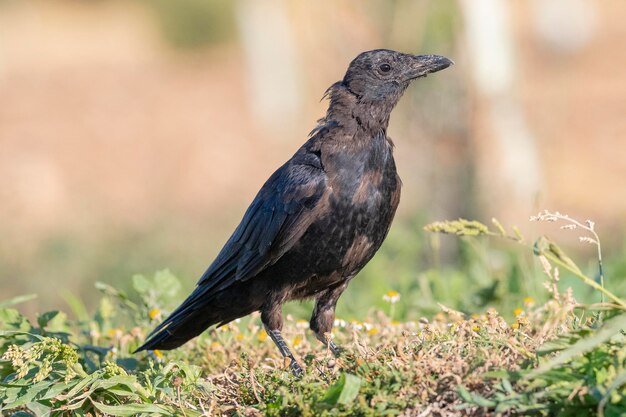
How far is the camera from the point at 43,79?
91.1 ft

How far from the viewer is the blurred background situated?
863 centimetres

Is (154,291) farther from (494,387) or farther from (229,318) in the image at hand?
(494,387)

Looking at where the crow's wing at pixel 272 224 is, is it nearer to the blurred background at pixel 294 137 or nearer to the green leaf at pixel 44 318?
the green leaf at pixel 44 318

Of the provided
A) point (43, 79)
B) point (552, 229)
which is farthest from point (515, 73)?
point (43, 79)

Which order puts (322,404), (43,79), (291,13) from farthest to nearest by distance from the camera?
(43,79) → (291,13) → (322,404)

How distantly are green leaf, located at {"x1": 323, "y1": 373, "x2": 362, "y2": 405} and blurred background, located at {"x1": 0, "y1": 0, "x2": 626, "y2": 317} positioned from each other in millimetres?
2011

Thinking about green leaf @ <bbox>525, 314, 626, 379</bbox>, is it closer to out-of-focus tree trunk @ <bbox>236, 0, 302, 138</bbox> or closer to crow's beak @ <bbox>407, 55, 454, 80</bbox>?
crow's beak @ <bbox>407, 55, 454, 80</bbox>

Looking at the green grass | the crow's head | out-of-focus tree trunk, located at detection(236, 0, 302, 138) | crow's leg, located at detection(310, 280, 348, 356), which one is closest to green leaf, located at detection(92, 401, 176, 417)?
the green grass

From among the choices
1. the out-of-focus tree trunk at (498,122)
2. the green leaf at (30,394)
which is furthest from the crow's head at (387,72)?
the out-of-focus tree trunk at (498,122)

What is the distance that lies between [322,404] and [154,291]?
7.12 feet

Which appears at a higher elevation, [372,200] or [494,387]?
[372,200]

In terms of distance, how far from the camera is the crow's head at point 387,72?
201 inches

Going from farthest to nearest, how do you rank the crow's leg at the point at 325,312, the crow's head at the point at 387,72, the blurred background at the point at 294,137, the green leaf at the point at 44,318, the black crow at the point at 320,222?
the blurred background at the point at 294,137 → the crow's head at the point at 387,72 → the crow's leg at the point at 325,312 → the black crow at the point at 320,222 → the green leaf at the point at 44,318

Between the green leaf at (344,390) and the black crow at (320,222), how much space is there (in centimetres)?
123
